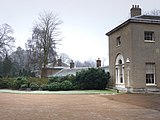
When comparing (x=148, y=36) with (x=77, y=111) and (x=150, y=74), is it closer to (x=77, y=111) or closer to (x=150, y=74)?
(x=150, y=74)

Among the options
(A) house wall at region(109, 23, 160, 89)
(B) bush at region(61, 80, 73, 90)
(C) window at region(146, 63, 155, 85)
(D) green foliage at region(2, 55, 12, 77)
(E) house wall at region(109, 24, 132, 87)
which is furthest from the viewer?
(D) green foliage at region(2, 55, 12, 77)

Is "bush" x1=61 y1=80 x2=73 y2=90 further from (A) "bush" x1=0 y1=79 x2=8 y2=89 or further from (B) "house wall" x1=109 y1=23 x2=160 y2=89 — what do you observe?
(A) "bush" x1=0 y1=79 x2=8 y2=89

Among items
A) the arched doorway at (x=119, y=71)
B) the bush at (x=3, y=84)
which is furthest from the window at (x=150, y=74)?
the bush at (x=3, y=84)

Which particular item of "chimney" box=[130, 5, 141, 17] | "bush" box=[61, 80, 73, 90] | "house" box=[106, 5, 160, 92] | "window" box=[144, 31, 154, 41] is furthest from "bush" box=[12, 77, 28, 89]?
"window" box=[144, 31, 154, 41]

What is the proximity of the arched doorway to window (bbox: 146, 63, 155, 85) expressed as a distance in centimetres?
298

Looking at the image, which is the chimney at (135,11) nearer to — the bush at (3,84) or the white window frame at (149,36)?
the white window frame at (149,36)

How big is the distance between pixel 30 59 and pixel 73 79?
71.7ft

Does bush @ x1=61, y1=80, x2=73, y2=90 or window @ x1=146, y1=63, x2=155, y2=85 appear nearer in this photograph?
window @ x1=146, y1=63, x2=155, y2=85

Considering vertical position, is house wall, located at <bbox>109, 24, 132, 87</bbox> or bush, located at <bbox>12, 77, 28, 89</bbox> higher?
house wall, located at <bbox>109, 24, 132, 87</bbox>

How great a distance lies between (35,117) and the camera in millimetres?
11312

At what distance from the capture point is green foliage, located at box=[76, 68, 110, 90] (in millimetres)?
32781

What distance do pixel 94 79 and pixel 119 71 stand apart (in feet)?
13.1

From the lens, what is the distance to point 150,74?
27125 mm

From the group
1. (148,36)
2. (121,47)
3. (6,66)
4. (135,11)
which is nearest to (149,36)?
(148,36)
